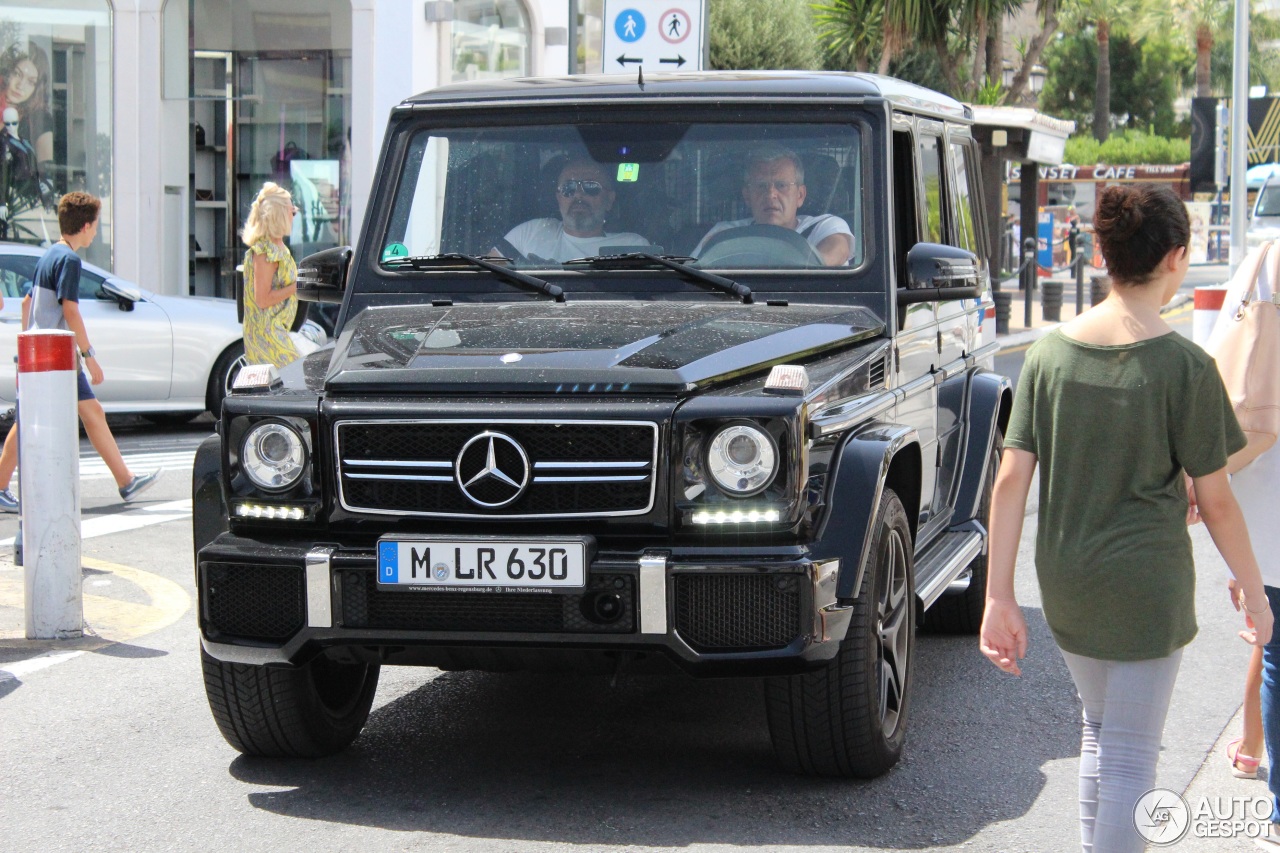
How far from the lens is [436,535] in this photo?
4438mm

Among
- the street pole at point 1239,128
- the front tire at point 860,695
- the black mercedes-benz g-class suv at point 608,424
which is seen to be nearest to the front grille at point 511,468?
the black mercedes-benz g-class suv at point 608,424

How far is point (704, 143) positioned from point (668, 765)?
198 cm

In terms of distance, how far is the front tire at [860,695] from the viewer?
4594 millimetres

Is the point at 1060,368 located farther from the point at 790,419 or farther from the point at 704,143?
the point at 704,143

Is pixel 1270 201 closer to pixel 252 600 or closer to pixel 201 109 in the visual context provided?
pixel 201 109

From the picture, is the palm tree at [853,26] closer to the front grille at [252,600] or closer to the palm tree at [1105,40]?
the front grille at [252,600]

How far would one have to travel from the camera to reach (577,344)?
15.5 ft

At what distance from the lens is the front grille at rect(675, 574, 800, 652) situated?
430cm

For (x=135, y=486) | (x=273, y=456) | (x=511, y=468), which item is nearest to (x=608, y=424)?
(x=511, y=468)

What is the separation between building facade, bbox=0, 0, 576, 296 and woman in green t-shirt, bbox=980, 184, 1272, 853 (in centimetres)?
1766

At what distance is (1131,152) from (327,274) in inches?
2686

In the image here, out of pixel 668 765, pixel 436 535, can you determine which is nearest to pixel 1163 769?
pixel 668 765

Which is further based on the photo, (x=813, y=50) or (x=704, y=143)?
(x=813, y=50)

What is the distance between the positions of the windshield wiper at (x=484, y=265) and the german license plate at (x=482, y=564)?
1.25 meters
